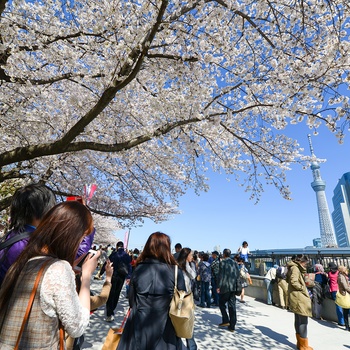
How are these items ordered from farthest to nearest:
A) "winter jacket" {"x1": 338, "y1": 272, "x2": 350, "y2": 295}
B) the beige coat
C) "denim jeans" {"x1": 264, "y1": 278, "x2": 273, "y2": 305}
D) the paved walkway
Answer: "denim jeans" {"x1": 264, "y1": 278, "x2": 273, "y2": 305} → "winter jacket" {"x1": 338, "y1": 272, "x2": 350, "y2": 295} → the paved walkway → the beige coat

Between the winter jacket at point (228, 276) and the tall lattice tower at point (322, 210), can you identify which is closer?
the winter jacket at point (228, 276)

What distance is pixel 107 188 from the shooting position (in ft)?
41.6

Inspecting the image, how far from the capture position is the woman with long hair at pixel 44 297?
3.84 ft

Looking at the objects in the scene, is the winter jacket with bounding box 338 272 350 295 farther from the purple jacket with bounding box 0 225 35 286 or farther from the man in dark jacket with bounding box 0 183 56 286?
the purple jacket with bounding box 0 225 35 286

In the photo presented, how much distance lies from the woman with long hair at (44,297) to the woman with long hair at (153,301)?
1248 mm

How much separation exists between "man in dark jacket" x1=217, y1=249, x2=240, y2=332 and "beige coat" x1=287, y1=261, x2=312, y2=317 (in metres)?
1.28

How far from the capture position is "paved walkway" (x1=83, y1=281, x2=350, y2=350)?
4668 mm

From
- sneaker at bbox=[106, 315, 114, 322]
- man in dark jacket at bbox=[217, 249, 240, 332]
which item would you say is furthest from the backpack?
sneaker at bbox=[106, 315, 114, 322]

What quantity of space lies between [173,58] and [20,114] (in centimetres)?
441

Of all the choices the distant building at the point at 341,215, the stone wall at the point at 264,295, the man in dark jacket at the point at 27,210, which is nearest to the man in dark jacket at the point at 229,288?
the stone wall at the point at 264,295

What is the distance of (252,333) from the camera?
5.50m

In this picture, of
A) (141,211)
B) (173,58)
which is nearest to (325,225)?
(141,211)

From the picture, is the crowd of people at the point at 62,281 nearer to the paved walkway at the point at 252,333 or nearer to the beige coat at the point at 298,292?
the paved walkway at the point at 252,333

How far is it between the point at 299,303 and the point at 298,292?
7.6 inches
